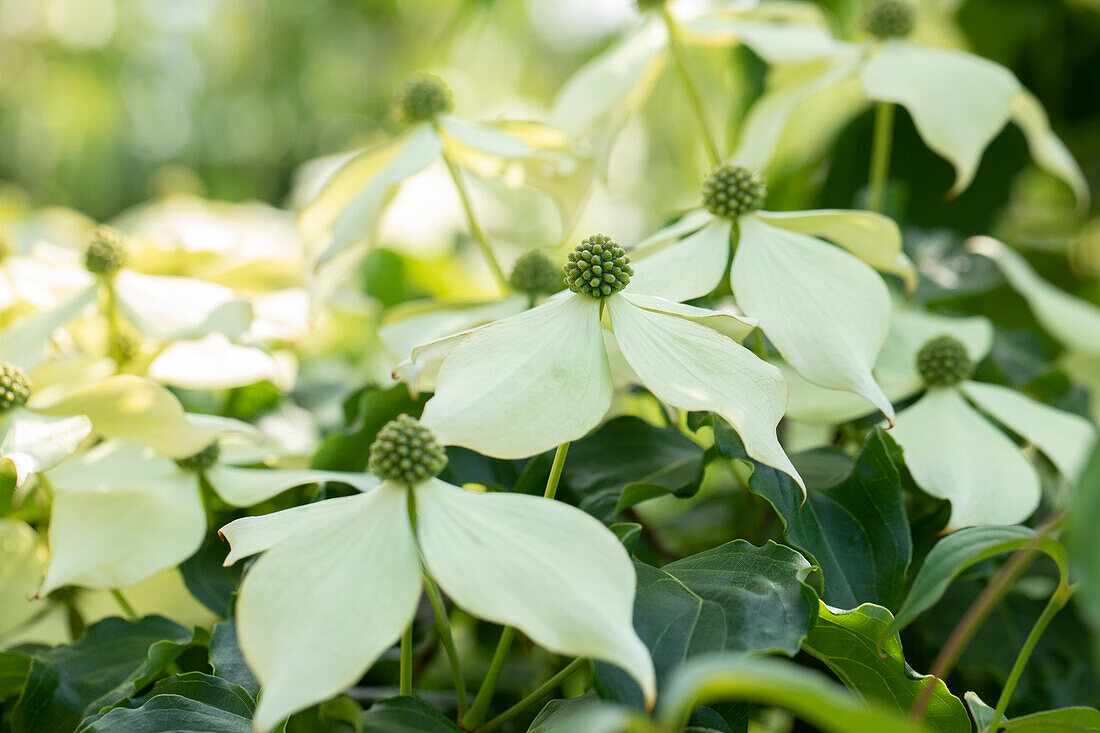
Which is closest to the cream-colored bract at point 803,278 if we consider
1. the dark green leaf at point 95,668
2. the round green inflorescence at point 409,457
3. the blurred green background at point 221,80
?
the round green inflorescence at point 409,457

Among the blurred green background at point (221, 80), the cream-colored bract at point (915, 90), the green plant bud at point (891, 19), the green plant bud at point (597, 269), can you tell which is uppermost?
the green plant bud at point (891, 19)

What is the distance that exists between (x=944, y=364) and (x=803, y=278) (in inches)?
3.7

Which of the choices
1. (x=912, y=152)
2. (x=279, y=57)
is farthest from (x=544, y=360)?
(x=279, y=57)

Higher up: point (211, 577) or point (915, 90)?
point (915, 90)

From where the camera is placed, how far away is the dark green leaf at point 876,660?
0.24 m

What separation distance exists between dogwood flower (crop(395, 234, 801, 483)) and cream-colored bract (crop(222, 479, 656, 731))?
2cm

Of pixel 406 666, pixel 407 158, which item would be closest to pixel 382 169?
pixel 407 158

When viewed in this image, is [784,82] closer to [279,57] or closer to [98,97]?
[98,97]

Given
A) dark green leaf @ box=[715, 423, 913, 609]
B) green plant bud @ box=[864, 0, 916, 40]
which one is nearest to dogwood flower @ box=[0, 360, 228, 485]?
dark green leaf @ box=[715, 423, 913, 609]

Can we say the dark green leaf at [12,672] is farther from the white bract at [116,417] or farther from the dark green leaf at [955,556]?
the dark green leaf at [955,556]

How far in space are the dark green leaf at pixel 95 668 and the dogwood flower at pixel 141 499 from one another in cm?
3

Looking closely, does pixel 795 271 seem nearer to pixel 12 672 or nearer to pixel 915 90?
pixel 915 90

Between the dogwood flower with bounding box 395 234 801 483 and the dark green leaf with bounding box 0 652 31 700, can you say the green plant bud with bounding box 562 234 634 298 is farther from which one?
the dark green leaf with bounding box 0 652 31 700

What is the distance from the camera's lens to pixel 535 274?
38 cm
